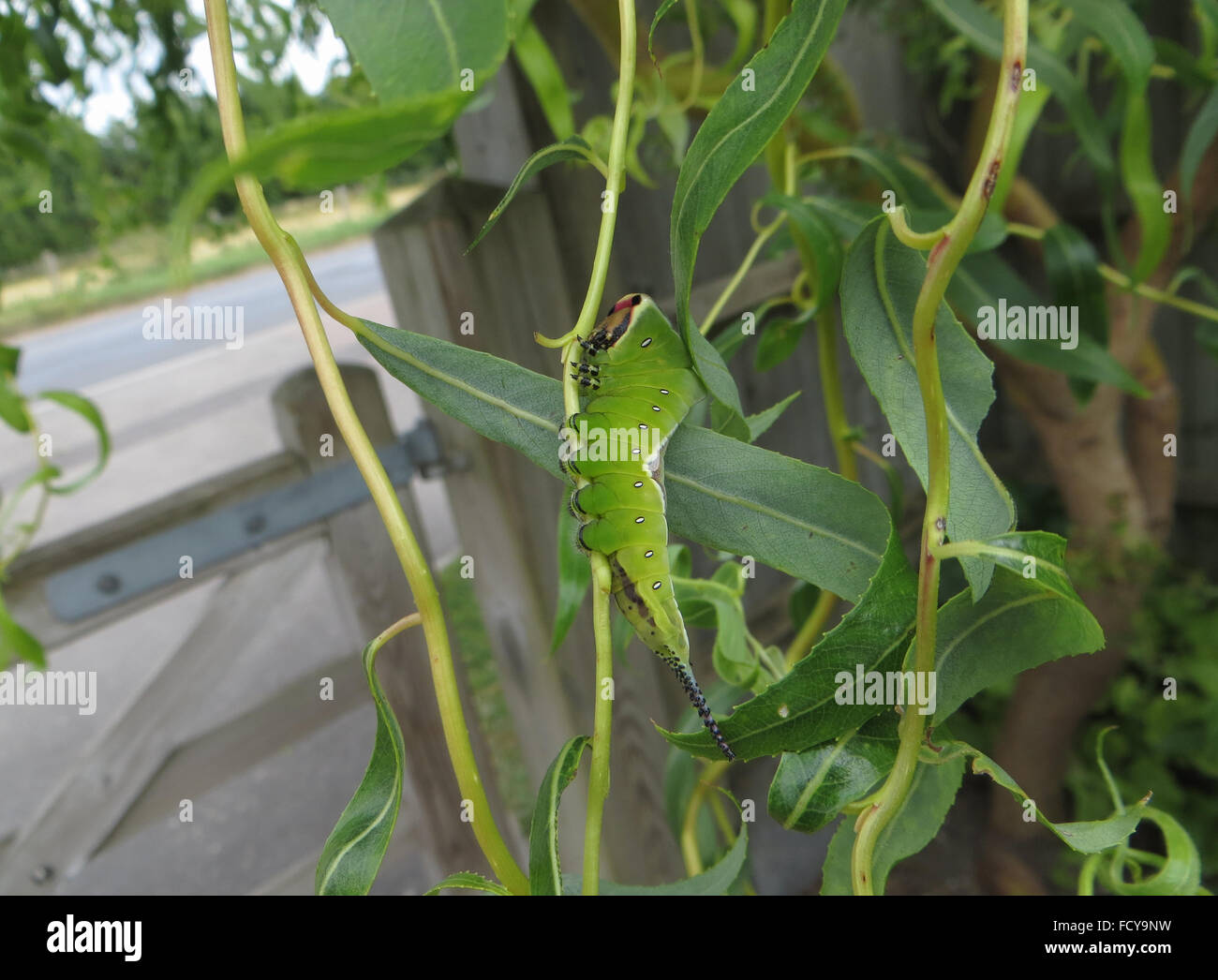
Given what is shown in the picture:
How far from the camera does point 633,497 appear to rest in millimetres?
298

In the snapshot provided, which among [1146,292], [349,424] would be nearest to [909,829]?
[349,424]

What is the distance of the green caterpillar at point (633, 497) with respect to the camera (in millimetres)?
297

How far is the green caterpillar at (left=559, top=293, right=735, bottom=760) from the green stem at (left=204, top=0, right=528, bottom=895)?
6cm

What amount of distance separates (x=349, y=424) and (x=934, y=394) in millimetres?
175

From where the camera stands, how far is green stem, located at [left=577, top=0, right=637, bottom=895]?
0.85ft

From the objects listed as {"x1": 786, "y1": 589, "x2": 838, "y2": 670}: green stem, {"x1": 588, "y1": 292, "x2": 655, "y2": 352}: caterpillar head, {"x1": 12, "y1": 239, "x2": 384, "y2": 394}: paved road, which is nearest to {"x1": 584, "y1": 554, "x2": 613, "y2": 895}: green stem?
{"x1": 588, "y1": 292, "x2": 655, "y2": 352}: caterpillar head

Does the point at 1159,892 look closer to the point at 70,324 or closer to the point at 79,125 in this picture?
the point at 79,125

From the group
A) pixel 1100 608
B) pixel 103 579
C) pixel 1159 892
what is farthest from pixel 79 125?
pixel 1100 608

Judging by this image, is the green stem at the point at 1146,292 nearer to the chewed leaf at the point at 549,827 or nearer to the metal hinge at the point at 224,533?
the chewed leaf at the point at 549,827

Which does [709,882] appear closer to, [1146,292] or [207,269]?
[1146,292]

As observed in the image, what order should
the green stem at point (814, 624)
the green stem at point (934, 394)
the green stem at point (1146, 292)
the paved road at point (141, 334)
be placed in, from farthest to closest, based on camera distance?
the paved road at point (141, 334), the green stem at point (1146, 292), the green stem at point (814, 624), the green stem at point (934, 394)

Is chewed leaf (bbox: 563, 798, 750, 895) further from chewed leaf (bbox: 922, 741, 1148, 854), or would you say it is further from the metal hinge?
the metal hinge

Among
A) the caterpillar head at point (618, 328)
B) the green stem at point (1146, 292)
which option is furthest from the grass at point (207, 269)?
the caterpillar head at point (618, 328)

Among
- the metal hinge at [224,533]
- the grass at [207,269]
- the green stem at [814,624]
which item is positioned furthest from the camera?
the grass at [207,269]
